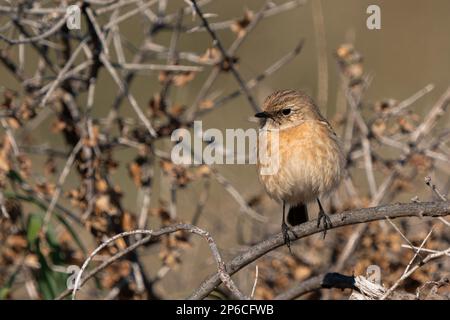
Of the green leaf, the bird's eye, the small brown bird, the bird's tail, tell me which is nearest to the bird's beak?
the small brown bird

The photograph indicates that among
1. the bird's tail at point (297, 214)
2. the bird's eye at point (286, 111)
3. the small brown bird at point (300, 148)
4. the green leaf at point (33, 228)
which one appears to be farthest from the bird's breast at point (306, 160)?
the green leaf at point (33, 228)

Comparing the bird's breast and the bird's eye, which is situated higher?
the bird's eye

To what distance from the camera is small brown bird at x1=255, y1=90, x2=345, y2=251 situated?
559 centimetres

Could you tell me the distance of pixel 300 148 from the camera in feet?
18.3

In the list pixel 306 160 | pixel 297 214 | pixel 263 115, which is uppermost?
pixel 263 115

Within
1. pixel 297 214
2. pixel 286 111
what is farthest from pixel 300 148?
pixel 297 214

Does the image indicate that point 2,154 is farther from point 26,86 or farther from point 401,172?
point 401,172

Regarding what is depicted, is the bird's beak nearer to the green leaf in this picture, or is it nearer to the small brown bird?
the small brown bird

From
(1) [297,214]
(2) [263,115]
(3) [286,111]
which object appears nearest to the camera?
(2) [263,115]

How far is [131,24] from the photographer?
17484 millimetres

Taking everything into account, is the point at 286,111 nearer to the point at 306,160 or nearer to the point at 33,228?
the point at 306,160

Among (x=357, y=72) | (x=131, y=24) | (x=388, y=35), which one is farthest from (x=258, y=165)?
(x=131, y=24)
